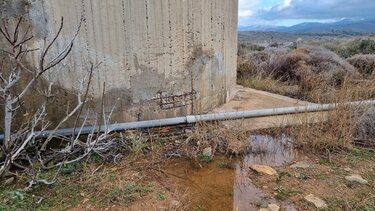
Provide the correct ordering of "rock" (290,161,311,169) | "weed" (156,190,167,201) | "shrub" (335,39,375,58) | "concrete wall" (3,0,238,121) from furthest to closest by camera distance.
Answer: "shrub" (335,39,375,58) → "concrete wall" (3,0,238,121) → "rock" (290,161,311,169) → "weed" (156,190,167,201)

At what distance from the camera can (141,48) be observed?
4645 millimetres

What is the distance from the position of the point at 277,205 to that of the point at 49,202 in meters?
2.23

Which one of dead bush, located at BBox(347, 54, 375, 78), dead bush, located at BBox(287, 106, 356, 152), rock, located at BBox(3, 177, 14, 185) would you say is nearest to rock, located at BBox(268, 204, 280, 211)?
dead bush, located at BBox(287, 106, 356, 152)

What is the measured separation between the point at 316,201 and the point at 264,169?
0.82 meters

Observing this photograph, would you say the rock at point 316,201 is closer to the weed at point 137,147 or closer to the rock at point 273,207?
the rock at point 273,207

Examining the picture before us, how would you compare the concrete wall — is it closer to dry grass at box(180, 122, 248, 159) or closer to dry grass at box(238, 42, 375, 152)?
dry grass at box(180, 122, 248, 159)

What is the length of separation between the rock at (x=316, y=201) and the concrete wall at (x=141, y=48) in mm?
2520

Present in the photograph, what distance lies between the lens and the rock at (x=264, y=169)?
12.6ft

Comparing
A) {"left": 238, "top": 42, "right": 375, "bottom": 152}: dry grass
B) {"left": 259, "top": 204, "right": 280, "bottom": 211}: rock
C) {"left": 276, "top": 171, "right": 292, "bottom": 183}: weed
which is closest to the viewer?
{"left": 259, "top": 204, "right": 280, "bottom": 211}: rock

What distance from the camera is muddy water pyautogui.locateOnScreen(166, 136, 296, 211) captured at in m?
3.28

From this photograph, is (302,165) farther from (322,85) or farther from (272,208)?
(322,85)

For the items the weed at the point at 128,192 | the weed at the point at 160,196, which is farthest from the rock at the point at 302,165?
the weed at the point at 128,192

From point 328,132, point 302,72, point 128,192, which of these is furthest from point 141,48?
point 302,72

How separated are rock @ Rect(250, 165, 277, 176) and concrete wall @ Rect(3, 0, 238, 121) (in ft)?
5.56
